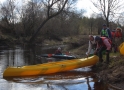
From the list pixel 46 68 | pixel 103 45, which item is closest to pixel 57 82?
pixel 46 68

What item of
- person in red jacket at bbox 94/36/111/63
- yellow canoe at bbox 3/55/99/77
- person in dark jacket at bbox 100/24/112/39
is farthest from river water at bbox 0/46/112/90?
person in dark jacket at bbox 100/24/112/39

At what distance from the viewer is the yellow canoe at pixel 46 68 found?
9992 millimetres

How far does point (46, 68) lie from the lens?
413 inches

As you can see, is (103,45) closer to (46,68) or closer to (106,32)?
(106,32)

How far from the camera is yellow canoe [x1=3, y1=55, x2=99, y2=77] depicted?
32.8ft

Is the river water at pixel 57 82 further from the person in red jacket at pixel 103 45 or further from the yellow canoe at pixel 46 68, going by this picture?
the person in red jacket at pixel 103 45

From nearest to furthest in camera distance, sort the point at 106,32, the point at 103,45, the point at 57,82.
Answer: the point at 57,82 < the point at 103,45 < the point at 106,32

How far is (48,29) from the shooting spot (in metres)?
48.3

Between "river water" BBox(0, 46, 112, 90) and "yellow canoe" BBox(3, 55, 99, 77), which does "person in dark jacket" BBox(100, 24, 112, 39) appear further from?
"river water" BBox(0, 46, 112, 90)

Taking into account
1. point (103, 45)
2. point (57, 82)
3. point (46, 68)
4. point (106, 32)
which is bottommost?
point (57, 82)

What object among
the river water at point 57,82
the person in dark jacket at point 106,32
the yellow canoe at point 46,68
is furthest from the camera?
the person in dark jacket at point 106,32

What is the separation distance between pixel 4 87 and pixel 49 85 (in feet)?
5.62

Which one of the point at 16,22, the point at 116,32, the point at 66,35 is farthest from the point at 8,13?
the point at 116,32

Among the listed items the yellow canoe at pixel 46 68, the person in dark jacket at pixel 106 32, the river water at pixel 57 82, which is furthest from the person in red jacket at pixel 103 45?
the person in dark jacket at pixel 106 32
